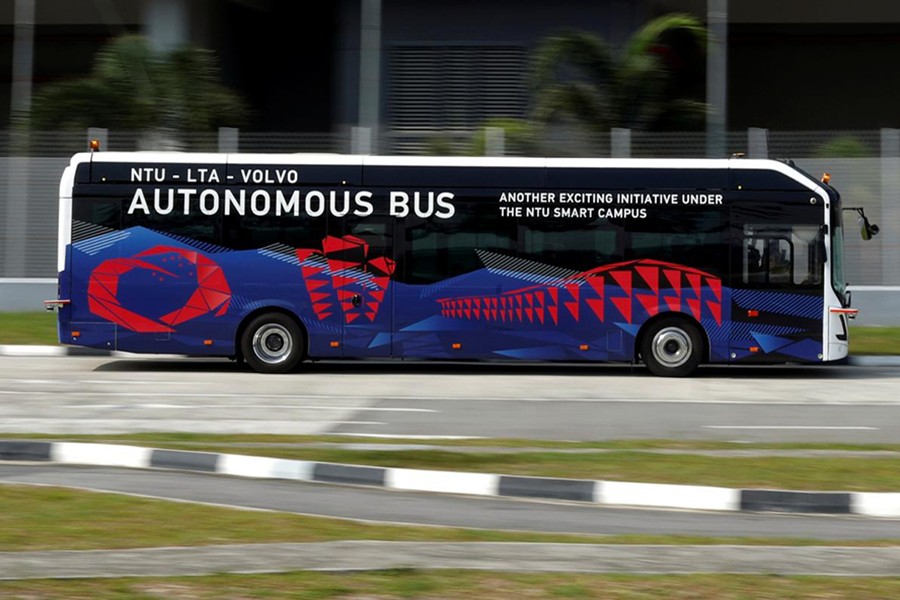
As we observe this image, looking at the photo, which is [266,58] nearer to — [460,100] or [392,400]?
[460,100]

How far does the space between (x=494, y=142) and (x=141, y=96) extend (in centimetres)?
686

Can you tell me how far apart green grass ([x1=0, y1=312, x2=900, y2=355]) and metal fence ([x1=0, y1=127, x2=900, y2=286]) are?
39.1 inches

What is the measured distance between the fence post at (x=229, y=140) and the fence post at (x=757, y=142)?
28.0 ft

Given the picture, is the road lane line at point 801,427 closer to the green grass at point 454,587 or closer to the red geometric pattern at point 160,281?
the green grass at point 454,587

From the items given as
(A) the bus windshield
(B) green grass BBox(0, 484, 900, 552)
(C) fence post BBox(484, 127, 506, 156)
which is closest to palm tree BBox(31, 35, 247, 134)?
(C) fence post BBox(484, 127, 506, 156)

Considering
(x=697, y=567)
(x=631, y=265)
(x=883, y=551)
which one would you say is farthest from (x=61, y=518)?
(x=631, y=265)

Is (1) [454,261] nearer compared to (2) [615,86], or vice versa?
(1) [454,261]

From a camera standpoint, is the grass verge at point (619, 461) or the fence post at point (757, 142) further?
the fence post at point (757, 142)

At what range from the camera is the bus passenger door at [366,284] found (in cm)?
1772


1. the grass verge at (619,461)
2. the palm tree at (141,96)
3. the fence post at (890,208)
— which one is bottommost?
the grass verge at (619,461)

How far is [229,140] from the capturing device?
74.6ft

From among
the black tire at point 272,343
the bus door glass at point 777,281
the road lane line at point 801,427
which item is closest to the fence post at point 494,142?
the bus door glass at point 777,281

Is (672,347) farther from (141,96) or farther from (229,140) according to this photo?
(141,96)

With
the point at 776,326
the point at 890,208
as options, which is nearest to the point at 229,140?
the point at 776,326
